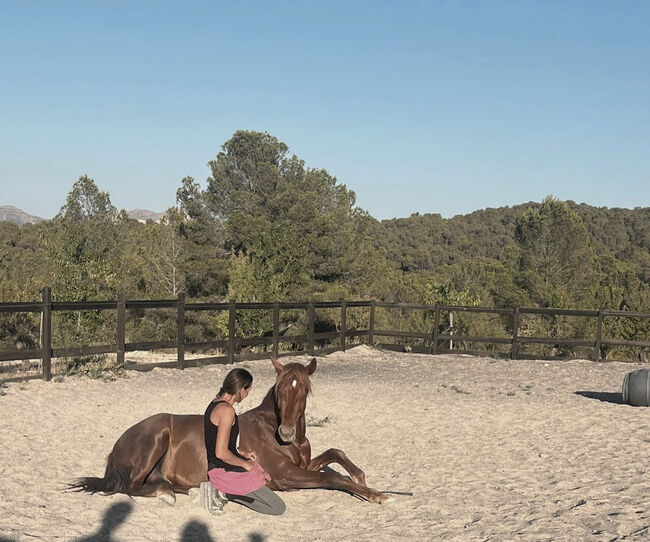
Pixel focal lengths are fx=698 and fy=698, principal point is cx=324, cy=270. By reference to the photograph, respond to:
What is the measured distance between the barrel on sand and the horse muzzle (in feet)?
22.6

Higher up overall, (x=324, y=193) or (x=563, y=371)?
(x=324, y=193)

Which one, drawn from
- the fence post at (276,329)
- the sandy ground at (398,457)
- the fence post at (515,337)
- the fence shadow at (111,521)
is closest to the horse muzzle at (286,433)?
the sandy ground at (398,457)

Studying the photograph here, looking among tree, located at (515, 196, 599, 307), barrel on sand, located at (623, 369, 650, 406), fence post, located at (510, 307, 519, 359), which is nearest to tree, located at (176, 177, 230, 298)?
tree, located at (515, 196, 599, 307)

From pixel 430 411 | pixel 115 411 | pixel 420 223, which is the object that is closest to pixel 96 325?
pixel 115 411

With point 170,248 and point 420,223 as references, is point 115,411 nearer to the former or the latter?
point 170,248

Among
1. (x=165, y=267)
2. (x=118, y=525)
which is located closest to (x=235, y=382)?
(x=118, y=525)

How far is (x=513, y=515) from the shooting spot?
17.0ft

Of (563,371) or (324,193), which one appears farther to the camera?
(324,193)

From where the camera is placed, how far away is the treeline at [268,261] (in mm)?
23391

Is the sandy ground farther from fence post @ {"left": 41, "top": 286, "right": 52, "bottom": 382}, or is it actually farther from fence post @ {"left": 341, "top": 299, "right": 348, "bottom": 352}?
fence post @ {"left": 341, "top": 299, "right": 348, "bottom": 352}

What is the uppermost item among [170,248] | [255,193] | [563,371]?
[255,193]

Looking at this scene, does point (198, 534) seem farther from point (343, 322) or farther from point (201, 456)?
point (343, 322)

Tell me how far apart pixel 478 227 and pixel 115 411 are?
67230 millimetres

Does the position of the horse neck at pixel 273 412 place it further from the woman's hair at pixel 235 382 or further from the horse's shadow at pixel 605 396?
the horse's shadow at pixel 605 396
